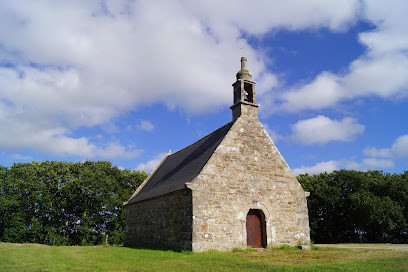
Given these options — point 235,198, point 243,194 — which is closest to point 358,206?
point 243,194

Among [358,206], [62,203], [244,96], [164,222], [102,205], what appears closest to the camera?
[164,222]

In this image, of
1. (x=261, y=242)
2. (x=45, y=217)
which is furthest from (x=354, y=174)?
(x=45, y=217)

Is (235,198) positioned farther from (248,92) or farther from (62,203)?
(62,203)

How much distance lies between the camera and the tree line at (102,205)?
27625 mm

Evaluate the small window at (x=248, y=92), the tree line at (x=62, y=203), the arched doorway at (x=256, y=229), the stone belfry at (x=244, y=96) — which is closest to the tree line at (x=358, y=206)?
the arched doorway at (x=256, y=229)

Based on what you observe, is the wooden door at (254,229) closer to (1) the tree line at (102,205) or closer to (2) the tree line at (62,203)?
(1) the tree line at (102,205)

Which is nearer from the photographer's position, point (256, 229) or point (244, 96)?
point (256, 229)

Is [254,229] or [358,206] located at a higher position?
[358,206]

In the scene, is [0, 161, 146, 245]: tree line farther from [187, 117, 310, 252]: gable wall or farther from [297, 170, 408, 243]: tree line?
[297, 170, 408, 243]: tree line

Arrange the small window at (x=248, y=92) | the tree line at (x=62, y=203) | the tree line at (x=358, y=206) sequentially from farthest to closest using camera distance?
the tree line at (x=62, y=203)
the tree line at (x=358, y=206)
the small window at (x=248, y=92)

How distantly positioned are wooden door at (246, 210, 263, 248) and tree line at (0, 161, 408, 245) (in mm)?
16408

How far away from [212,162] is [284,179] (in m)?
4.91

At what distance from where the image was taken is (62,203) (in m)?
31.0

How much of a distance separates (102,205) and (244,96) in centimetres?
2208
